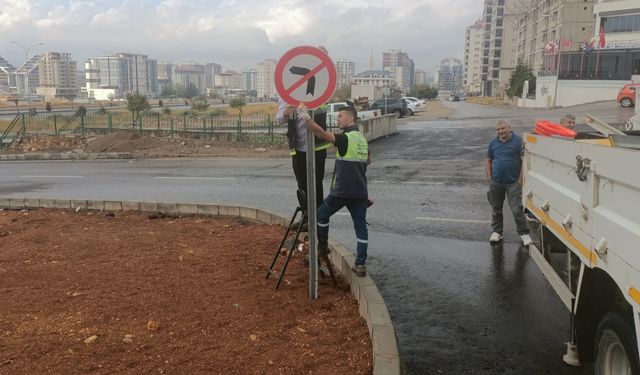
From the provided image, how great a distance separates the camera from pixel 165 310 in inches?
171

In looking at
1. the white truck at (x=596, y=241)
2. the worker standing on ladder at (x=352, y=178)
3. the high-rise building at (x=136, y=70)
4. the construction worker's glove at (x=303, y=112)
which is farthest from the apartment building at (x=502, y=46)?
the high-rise building at (x=136, y=70)

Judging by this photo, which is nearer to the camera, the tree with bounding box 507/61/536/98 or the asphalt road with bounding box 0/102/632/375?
the asphalt road with bounding box 0/102/632/375

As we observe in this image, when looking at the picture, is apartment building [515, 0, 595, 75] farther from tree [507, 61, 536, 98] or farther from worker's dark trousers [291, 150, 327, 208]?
worker's dark trousers [291, 150, 327, 208]

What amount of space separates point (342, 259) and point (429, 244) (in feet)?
6.97

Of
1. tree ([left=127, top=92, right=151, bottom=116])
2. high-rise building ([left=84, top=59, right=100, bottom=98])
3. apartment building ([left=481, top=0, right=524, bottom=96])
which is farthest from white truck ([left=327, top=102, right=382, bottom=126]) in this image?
high-rise building ([left=84, top=59, right=100, bottom=98])

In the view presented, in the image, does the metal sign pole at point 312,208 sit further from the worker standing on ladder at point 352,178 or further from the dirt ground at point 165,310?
the worker standing on ladder at point 352,178

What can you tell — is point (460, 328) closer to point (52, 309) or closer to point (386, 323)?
point (386, 323)

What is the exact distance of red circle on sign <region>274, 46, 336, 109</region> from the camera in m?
4.23

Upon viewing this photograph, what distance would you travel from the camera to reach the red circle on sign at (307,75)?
423cm

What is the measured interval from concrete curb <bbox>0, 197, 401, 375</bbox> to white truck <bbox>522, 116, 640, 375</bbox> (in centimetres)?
120

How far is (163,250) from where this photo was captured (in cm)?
603

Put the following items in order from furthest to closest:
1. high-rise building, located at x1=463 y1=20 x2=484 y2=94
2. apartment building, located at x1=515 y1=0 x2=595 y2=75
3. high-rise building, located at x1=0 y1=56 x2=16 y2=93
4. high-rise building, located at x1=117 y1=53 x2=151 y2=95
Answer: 1. high-rise building, located at x1=117 y1=53 x2=151 y2=95
2. high-rise building, located at x1=463 y1=20 x2=484 y2=94
3. high-rise building, located at x1=0 y1=56 x2=16 y2=93
4. apartment building, located at x1=515 y1=0 x2=595 y2=75

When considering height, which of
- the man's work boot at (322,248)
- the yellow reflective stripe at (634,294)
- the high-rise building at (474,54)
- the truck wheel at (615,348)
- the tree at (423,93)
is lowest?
the man's work boot at (322,248)

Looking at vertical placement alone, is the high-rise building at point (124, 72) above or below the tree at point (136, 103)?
above
